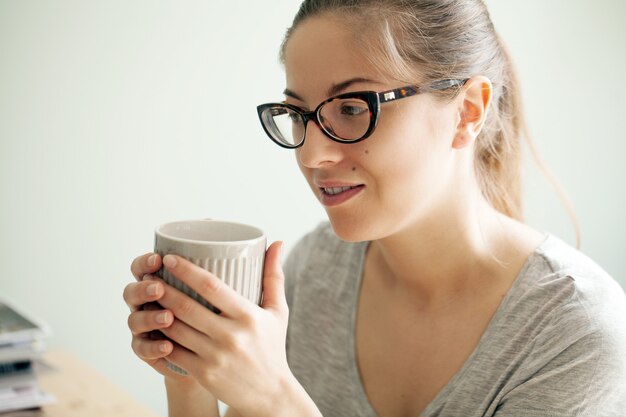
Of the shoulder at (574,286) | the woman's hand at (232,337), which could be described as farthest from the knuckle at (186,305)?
the shoulder at (574,286)

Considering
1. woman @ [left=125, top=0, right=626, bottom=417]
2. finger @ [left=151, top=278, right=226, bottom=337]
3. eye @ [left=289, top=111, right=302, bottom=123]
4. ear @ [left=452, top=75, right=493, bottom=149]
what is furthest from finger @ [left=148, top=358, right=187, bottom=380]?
ear @ [left=452, top=75, right=493, bottom=149]

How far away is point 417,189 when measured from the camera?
1.03 m

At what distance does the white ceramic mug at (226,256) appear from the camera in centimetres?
72

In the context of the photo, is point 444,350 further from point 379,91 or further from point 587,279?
point 379,91

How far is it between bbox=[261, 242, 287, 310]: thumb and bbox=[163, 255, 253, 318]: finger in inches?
2.9

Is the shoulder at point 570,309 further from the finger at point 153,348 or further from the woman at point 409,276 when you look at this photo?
the finger at point 153,348

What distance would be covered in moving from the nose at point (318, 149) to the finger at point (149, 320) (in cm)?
34

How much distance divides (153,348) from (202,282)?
121mm

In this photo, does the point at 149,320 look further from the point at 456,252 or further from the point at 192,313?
the point at 456,252

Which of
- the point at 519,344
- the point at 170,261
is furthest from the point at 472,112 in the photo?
the point at 170,261

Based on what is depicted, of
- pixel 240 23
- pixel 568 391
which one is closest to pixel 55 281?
pixel 240 23

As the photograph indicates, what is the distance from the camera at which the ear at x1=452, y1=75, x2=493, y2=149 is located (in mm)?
1060

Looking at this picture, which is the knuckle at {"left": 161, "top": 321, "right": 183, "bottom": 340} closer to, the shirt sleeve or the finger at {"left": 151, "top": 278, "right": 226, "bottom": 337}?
the finger at {"left": 151, "top": 278, "right": 226, "bottom": 337}

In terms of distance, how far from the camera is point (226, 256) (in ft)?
2.37
